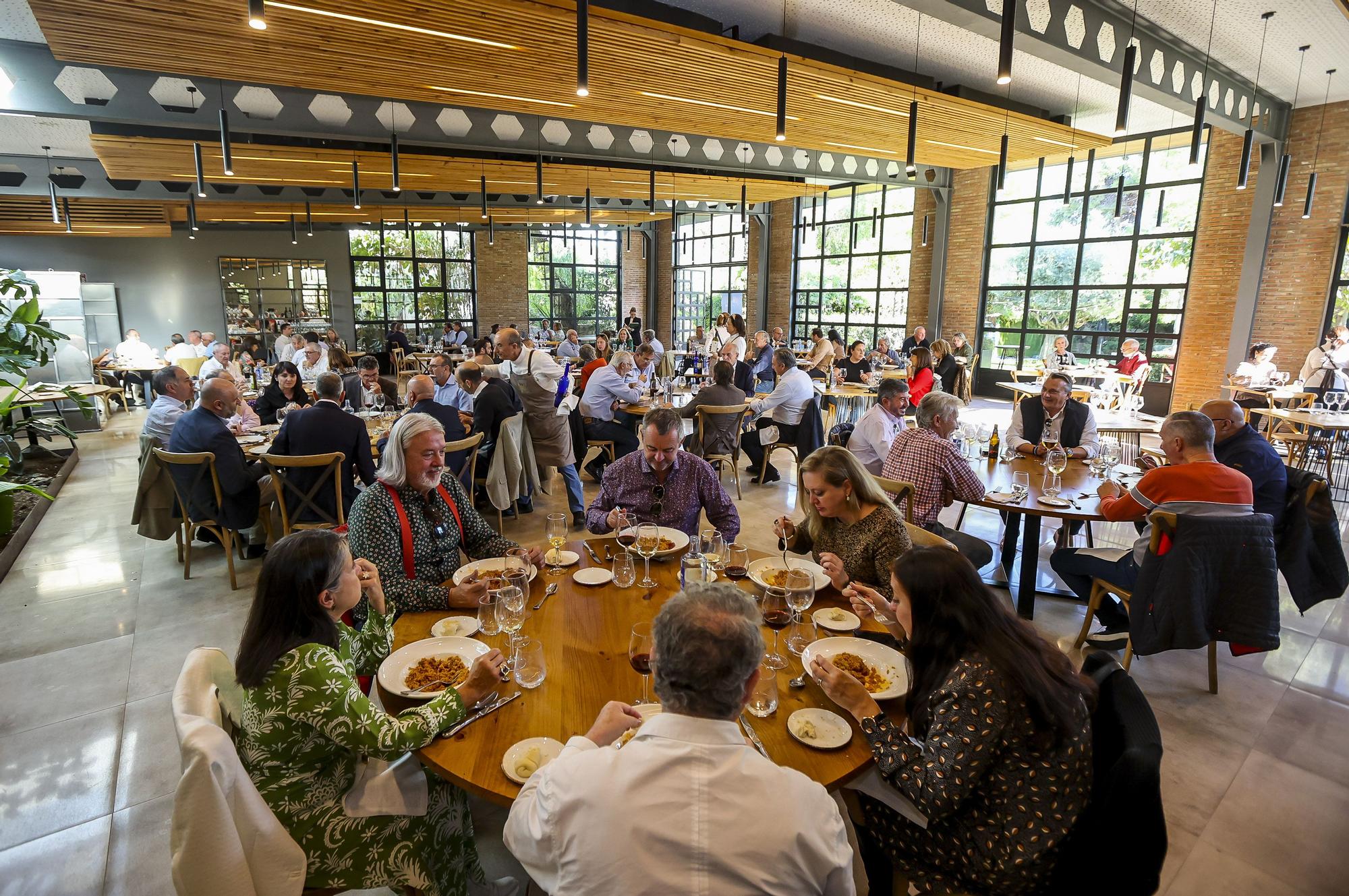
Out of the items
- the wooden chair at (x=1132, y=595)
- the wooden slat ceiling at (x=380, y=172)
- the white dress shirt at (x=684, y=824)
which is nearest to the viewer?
the white dress shirt at (x=684, y=824)

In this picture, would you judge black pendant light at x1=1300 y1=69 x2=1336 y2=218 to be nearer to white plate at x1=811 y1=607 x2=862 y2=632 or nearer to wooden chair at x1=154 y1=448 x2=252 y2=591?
white plate at x1=811 y1=607 x2=862 y2=632

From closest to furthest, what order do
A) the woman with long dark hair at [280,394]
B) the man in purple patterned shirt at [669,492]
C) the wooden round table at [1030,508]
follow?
the man in purple patterned shirt at [669,492] → the wooden round table at [1030,508] → the woman with long dark hair at [280,394]

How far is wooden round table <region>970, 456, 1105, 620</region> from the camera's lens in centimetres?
345

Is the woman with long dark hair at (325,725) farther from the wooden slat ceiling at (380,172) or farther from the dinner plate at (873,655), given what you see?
the wooden slat ceiling at (380,172)

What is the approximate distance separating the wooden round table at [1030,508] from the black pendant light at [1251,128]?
3.21m

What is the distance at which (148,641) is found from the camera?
12.0 ft

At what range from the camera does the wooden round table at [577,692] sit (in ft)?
4.81

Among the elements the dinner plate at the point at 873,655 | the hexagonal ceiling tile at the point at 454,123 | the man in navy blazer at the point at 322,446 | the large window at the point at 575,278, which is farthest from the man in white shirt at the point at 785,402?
the large window at the point at 575,278

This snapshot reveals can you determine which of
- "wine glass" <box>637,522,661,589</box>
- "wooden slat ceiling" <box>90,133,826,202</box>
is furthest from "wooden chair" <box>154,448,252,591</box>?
"wooden slat ceiling" <box>90,133,826,202</box>

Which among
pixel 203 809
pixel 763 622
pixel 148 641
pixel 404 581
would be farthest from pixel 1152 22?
pixel 148 641

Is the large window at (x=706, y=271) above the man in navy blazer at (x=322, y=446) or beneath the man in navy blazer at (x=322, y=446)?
above

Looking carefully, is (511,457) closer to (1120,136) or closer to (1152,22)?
(1152,22)

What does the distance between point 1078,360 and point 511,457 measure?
35.9 ft

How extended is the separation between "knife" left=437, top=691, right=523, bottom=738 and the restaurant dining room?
0.02 meters
